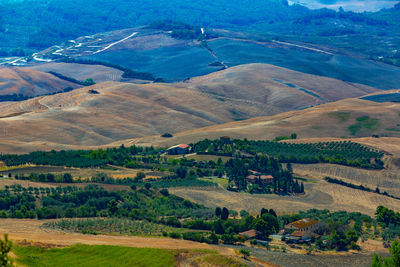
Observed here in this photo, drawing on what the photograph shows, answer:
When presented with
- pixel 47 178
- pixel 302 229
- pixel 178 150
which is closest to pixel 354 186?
pixel 302 229

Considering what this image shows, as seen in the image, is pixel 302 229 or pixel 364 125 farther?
pixel 364 125

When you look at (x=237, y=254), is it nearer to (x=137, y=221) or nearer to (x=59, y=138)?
(x=137, y=221)

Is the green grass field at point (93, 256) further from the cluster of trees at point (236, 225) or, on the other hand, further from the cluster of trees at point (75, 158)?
the cluster of trees at point (75, 158)

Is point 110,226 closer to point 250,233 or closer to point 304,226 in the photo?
point 250,233

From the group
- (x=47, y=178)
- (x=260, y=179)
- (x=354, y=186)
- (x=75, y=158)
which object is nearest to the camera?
(x=47, y=178)

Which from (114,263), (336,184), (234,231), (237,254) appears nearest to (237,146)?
(336,184)

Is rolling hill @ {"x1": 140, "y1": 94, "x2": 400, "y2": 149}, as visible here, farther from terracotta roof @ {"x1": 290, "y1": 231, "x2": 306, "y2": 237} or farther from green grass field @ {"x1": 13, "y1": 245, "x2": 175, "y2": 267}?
green grass field @ {"x1": 13, "y1": 245, "x2": 175, "y2": 267}

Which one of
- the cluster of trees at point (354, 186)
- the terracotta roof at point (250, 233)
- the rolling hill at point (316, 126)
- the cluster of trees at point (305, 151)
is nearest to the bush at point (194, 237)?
the terracotta roof at point (250, 233)
